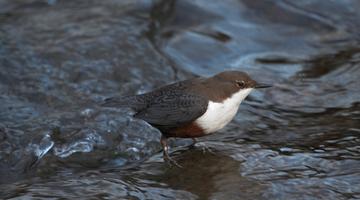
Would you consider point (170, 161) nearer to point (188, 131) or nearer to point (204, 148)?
point (188, 131)

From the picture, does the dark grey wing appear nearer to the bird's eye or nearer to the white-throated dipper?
the white-throated dipper

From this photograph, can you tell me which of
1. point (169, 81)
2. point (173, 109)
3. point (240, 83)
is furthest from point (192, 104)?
point (169, 81)

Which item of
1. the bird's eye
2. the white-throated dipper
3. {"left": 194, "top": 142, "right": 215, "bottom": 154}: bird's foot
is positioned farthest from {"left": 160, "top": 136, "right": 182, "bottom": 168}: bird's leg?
the bird's eye

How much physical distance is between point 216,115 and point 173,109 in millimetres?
307

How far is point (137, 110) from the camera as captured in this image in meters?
4.96

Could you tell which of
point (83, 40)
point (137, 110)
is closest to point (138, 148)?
point (137, 110)

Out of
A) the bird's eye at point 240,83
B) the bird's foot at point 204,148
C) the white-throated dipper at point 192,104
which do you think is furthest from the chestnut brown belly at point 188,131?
the bird's eye at point 240,83

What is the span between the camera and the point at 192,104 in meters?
4.79

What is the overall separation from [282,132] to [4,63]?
245cm

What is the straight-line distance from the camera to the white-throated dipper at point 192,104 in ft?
15.5

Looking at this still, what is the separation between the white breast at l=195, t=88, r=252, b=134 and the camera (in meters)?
4.69

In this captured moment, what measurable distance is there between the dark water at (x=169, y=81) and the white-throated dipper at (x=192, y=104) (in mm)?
224

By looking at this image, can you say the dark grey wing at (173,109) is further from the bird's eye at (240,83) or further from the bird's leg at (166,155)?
the bird's eye at (240,83)

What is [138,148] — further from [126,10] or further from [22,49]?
[126,10]
